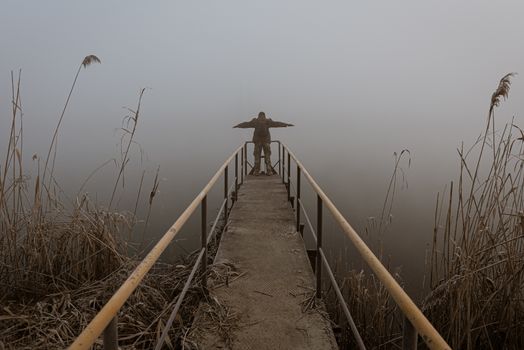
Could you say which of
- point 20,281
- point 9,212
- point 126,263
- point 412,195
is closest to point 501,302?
point 126,263

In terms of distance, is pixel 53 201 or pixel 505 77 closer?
pixel 505 77

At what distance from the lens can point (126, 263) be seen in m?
3.35

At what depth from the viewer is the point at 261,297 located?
10.2 feet

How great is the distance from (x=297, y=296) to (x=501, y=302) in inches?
58.0

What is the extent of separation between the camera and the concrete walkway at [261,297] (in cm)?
252

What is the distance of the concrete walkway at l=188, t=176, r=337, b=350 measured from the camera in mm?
2518

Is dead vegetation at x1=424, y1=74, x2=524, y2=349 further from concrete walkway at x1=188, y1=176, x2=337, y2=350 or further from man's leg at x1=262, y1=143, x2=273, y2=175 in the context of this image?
man's leg at x1=262, y1=143, x2=273, y2=175

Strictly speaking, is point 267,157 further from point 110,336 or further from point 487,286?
point 110,336

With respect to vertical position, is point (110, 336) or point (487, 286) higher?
point (110, 336)

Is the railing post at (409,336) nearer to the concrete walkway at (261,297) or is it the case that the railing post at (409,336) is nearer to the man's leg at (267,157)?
the concrete walkway at (261,297)

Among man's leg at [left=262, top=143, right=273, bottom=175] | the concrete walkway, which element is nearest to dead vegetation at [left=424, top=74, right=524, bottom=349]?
the concrete walkway

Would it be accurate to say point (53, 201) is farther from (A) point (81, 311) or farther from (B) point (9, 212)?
(A) point (81, 311)

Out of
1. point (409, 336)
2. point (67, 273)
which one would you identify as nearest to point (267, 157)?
point (67, 273)

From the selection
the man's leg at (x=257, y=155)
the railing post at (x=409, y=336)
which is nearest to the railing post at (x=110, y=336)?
the railing post at (x=409, y=336)
